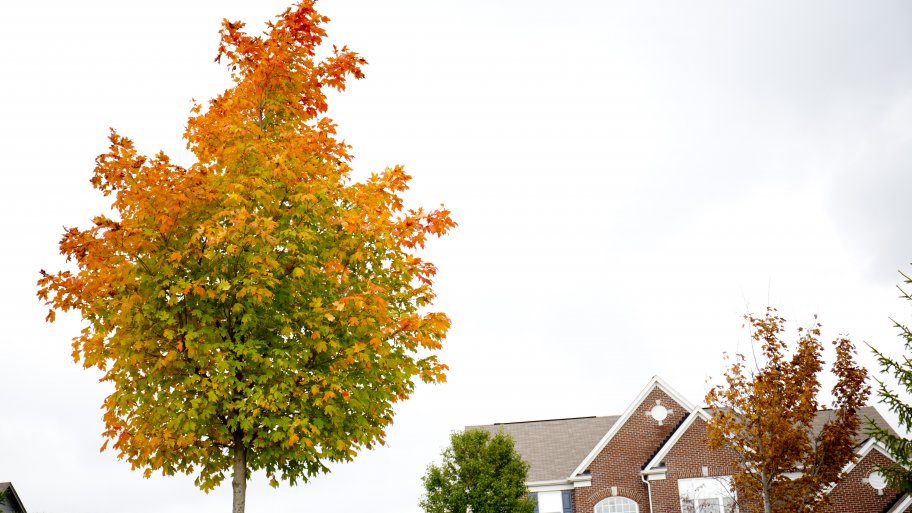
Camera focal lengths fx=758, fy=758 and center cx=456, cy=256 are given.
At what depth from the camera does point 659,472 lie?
39.2 meters

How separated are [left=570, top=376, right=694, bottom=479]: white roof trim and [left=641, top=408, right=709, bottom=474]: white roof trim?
5.75 ft

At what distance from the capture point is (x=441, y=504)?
123 feet

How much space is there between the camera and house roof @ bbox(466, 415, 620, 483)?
146 feet

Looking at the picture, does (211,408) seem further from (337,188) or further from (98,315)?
(337,188)

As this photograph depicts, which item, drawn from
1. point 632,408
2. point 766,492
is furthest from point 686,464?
point 766,492

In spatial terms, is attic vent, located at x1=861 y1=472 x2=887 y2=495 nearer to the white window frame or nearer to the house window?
the house window

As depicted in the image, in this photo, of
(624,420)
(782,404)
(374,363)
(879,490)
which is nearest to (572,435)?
(624,420)

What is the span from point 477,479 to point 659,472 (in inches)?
379

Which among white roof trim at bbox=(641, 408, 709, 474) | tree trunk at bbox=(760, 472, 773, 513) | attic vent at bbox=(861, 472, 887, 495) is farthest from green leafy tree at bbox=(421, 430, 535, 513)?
attic vent at bbox=(861, 472, 887, 495)

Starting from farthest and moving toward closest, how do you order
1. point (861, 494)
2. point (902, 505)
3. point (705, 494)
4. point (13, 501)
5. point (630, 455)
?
point (13, 501)
point (630, 455)
point (705, 494)
point (861, 494)
point (902, 505)

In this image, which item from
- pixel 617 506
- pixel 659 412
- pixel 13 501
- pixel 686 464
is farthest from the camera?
pixel 13 501

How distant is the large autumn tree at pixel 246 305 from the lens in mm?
12523

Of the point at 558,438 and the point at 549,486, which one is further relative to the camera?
the point at 558,438

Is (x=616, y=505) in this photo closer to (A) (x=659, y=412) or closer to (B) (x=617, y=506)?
(B) (x=617, y=506)
